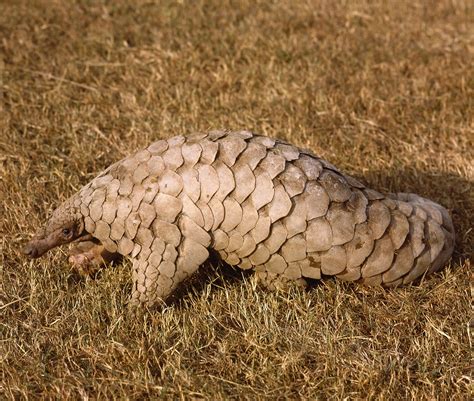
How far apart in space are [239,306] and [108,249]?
73 cm

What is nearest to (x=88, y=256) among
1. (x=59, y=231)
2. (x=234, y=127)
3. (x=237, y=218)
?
(x=59, y=231)

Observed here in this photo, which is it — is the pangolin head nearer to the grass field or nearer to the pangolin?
the pangolin

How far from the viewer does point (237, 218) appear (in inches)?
121

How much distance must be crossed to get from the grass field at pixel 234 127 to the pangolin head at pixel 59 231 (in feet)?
0.78

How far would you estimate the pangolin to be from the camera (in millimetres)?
3086

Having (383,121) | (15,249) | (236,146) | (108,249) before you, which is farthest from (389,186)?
(15,249)

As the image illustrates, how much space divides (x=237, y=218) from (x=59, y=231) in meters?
0.92

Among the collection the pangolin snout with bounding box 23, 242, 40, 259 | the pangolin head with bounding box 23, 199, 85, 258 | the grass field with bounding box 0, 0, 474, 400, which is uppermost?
the pangolin head with bounding box 23, 199, 85, 258

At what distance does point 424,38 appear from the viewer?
6.53 m

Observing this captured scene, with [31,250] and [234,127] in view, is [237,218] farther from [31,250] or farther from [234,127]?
[234,127]

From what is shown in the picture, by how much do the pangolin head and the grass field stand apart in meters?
0.24

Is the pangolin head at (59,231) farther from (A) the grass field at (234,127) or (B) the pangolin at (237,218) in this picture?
(A) the grass field at (234,127)

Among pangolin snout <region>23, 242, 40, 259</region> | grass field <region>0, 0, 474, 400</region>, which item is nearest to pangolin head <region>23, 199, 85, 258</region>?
pangolin snout <region>23, 242, 40, 259</region>

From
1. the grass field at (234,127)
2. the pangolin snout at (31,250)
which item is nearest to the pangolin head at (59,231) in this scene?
the pangolin snout at (31,250)
